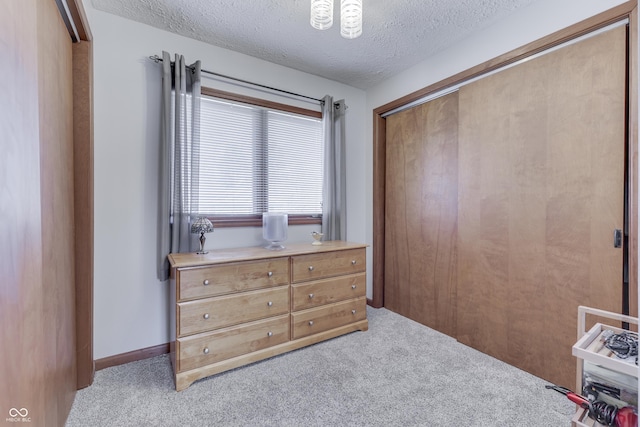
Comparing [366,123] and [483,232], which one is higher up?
[366,123]

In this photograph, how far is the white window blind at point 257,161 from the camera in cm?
245

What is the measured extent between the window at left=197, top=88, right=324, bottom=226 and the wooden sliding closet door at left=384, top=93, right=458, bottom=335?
2.75 feet

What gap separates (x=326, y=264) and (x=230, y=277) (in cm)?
81

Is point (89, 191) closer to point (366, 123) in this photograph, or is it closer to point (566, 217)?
point (366, 123)

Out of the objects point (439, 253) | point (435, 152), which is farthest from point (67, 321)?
point (435, 152)

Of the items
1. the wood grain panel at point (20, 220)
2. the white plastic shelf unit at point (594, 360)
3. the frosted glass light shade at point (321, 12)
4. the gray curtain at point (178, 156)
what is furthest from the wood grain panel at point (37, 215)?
the white plastic shelf unit at point (594, 360)

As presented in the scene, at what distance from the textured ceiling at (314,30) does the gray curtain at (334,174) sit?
1.43 feet

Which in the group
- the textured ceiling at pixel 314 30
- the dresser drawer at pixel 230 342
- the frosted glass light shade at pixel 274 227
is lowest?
the dresser drawer at pixel 230 342

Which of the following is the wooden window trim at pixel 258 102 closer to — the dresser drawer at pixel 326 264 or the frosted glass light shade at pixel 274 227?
the frosted glass light shade at pixel 274 227

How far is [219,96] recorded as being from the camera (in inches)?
96.3

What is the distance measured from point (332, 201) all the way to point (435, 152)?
3.50 feet

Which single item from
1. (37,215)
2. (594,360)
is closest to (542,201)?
(594,360)

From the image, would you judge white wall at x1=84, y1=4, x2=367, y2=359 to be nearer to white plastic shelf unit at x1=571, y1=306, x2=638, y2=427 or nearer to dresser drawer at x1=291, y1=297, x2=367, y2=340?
dresser drawer at x1=291, y1=297, x2=367, y2=340

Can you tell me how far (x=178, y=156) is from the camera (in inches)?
85.4
